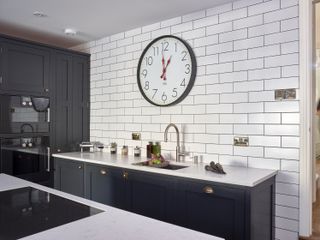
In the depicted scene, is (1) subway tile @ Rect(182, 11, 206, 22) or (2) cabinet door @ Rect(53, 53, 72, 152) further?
(2) cabinet door @ Rect(53, 53, 72, 152)

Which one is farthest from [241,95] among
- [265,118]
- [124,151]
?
[124,151]

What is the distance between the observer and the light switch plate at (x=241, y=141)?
229 cm

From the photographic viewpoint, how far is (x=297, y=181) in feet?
6.71

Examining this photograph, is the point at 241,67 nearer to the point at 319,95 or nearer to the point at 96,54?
the point at 96,54

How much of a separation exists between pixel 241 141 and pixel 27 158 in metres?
2.31

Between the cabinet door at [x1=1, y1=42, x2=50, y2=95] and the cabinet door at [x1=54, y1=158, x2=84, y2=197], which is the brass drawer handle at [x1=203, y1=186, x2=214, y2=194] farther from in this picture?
the cabinet door at [x1=1, y1=42, x2=50, y2=95]

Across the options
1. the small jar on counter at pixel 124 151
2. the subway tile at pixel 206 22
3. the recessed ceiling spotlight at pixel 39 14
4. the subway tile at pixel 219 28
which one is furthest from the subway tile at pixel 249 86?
the recessed ceiling spotlight at pixel 39 14

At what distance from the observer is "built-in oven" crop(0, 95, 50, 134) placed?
285 centimetres

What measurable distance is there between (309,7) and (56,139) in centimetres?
290

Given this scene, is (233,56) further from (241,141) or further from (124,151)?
(124,151)

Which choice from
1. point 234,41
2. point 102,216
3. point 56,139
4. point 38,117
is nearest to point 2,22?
point 38,117

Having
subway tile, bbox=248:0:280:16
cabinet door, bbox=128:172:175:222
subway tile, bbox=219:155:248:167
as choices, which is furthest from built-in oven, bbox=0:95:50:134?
subway tile, bbox=248:0:280:16

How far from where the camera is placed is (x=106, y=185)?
260 cm

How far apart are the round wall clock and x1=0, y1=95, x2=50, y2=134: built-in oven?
119 centimetres
